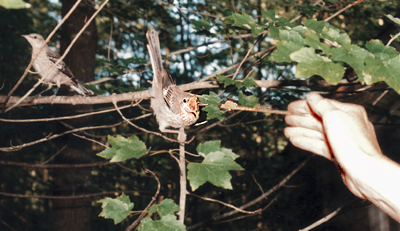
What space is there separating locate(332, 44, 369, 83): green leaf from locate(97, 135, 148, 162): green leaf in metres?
1.25

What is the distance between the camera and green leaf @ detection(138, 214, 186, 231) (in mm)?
1598

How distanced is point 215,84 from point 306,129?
94cm

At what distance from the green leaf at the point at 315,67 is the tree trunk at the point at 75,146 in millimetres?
3848

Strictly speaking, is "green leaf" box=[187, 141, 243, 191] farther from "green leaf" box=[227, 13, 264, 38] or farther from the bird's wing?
the bird's wing

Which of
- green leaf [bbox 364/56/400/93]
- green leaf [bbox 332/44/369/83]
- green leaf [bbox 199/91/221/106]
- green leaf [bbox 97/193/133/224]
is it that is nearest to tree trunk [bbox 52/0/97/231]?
green leaf [bbox 97/193/133/224]

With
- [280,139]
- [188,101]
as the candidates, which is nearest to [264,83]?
[188,101]

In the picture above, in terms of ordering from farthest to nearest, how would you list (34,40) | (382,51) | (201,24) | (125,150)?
(34,40), (201,24), (125,150), (382,51)

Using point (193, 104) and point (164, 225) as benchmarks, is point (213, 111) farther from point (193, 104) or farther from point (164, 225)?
point (164, 225)

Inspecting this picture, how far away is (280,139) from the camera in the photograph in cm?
764

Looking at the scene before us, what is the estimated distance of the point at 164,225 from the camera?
1621mm

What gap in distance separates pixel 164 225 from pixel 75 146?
3390mm

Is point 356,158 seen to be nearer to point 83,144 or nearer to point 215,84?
point 215,84

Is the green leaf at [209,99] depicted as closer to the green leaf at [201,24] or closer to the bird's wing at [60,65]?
the green leaf at [201,24]

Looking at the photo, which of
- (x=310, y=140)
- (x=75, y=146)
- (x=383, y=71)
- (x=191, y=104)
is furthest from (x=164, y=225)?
(x=75, y=146)
